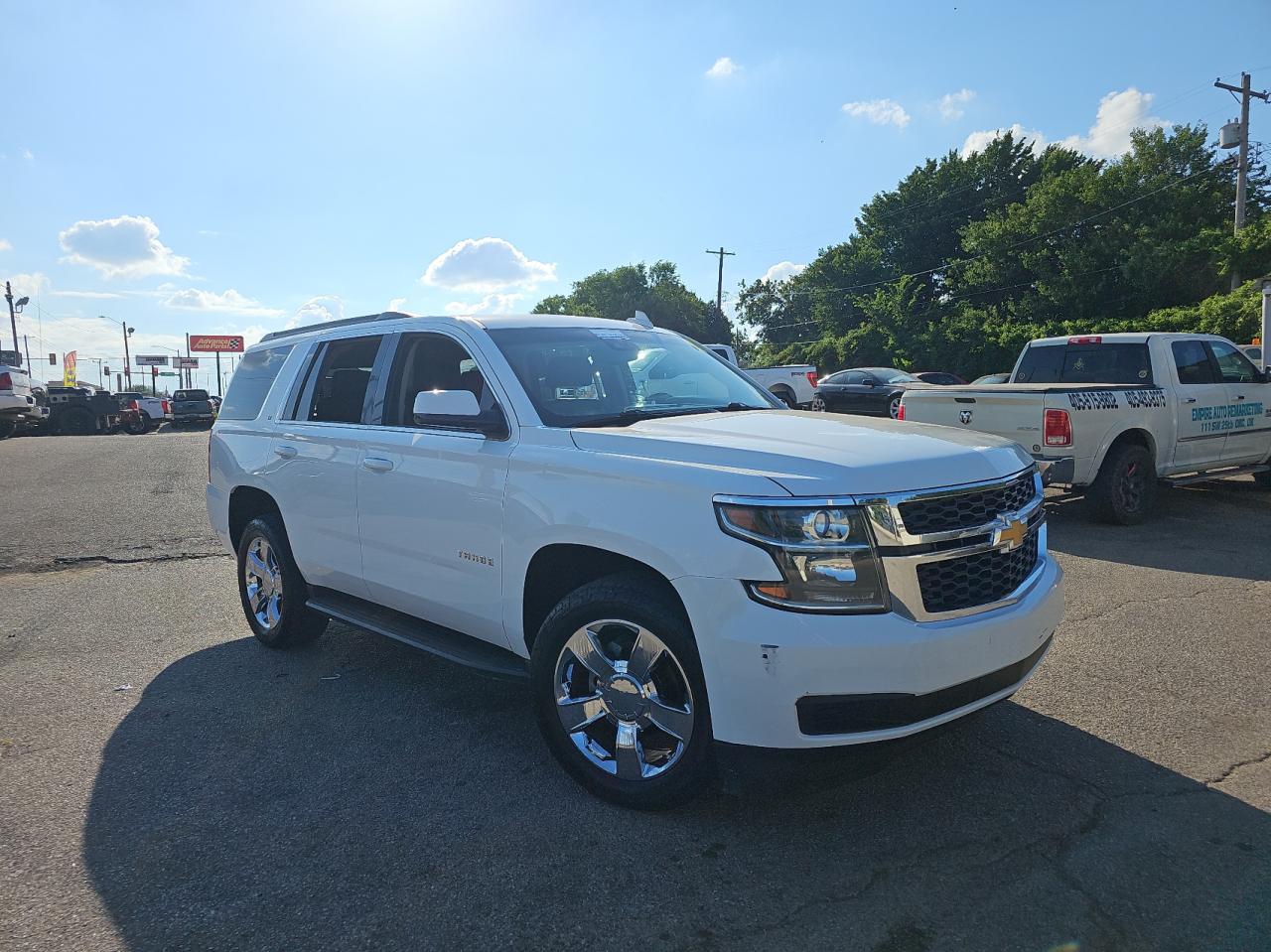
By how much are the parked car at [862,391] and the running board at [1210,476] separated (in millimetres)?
11422

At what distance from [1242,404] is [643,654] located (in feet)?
30.3

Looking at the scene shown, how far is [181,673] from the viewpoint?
4.80m

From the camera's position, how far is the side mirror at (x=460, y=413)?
3.44m

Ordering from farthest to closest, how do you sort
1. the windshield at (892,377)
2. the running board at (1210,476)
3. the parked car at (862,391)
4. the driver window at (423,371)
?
the windshield at (892,377), the parked car at (862,391), the running board at (1210,476), the driver window at (423,371)

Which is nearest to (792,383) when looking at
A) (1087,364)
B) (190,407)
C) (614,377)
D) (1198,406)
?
(1087,364)

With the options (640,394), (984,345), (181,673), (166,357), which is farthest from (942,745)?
(166,357)

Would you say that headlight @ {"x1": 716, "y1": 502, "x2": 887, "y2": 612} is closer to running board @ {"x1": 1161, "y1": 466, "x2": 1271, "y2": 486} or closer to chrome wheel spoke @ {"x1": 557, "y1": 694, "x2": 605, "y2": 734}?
chrome wheel spoke @ {"x1": 557, "y1": 694, "x2": 605, "y2": 734}

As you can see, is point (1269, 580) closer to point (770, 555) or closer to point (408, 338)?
point (770, 555)

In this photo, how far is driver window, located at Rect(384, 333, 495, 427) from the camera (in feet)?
13.2

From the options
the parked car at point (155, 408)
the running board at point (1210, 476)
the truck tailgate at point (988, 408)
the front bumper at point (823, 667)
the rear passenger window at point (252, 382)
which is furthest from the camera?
the parked car at point (155, 408)

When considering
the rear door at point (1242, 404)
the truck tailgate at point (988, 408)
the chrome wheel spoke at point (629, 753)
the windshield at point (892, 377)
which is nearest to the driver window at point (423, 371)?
the chrome wheel spoke at point (629, 753)

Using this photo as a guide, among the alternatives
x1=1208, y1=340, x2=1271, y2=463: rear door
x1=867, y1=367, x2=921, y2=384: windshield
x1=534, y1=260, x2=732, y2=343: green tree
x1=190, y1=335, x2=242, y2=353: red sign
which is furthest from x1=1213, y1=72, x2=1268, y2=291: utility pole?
x1=190, y1=335, x2=242, y2=353: red sign

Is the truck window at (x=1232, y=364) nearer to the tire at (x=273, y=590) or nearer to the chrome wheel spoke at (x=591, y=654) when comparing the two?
the chrome wheel spoke at (x=591, y=654)

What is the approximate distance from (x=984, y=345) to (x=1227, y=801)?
126 ft
